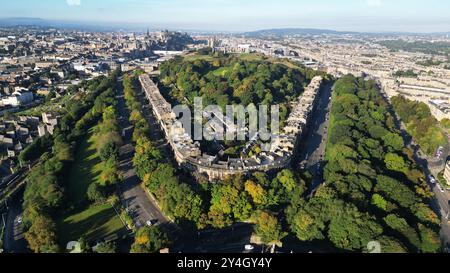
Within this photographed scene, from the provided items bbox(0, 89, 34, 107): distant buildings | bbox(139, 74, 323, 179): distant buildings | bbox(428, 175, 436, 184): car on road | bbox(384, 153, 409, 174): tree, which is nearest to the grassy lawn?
bbox(139, 74, 323, 179): distant buildings

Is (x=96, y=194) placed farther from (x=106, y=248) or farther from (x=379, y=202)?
(x=379, y=202)

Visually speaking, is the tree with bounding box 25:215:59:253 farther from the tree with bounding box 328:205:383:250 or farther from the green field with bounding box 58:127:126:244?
the tree with bounding box 328:205:383:250

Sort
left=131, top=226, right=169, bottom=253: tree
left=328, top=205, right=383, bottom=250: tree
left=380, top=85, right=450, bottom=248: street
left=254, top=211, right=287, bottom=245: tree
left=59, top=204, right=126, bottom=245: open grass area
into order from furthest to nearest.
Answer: left=380, top=85, right=450, bottom=248: street < left=59, top=204, right=126, bottom=245: open grass area < left=254, top=211, right=287, bottom=245: tree < left=328, top=205, right=383, bottom=250: tree < left=131, top=226, right=169, bottom=253: tree

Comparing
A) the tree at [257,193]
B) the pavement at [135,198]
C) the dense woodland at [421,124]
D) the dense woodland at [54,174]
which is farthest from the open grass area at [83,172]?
the dense woodland at [421,124]

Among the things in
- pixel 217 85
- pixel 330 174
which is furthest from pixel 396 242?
pixel 217 85

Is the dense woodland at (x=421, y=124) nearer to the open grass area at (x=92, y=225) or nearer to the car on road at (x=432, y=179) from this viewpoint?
the car on road at (x=432, y=179)
